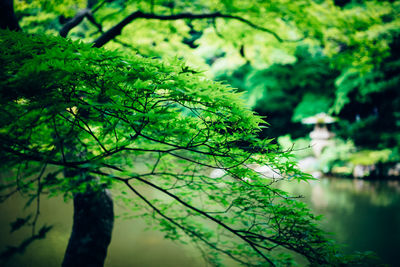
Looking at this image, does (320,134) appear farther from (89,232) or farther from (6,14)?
(6,14)

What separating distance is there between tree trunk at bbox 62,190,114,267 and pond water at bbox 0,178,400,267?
4.26 ft

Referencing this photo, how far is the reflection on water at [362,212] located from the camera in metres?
4.12

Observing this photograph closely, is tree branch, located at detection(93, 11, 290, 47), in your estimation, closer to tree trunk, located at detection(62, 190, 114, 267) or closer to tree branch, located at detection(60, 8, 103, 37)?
tree branch, located at detection(60, 8, 103, 37)

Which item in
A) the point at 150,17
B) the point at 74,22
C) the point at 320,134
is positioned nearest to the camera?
the point at 74,22

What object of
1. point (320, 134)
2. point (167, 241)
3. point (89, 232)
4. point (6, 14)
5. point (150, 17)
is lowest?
point (89, 232)

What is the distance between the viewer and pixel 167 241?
419 cm

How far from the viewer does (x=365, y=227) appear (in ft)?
15.6

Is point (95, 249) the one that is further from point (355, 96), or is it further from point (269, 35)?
point (355, 96)

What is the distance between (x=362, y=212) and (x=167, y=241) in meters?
5.18

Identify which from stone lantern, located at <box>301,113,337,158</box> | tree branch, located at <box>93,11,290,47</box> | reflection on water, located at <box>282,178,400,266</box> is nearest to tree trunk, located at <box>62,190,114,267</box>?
tree branch, located at <box>93,11,290,47</box>

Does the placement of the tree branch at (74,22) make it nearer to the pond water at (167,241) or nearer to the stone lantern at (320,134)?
the pond water at (167,241)

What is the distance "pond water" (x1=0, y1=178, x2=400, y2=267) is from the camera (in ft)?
11.5

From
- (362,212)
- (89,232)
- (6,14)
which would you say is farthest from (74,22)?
(362,212)

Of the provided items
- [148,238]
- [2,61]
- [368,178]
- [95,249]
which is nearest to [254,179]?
[2,61]
